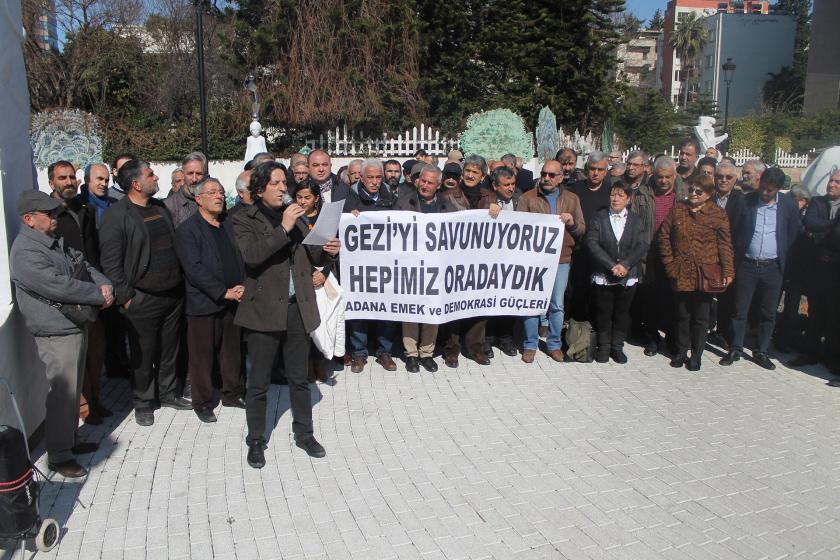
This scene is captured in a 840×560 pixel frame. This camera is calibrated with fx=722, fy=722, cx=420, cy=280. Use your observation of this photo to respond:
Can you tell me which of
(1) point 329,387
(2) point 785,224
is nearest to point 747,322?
(2) point 785,224

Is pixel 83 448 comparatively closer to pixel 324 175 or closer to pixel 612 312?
pixel 324 175

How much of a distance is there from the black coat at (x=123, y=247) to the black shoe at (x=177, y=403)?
1078mm

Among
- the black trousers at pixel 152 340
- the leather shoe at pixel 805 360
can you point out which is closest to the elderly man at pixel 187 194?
the black trousers at pixel 152 340

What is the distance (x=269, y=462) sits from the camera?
5.27 meters

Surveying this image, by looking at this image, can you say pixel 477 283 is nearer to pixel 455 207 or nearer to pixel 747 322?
pixel 455 207

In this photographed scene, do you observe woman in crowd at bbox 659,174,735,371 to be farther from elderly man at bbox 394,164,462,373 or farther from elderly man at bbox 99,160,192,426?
elderly man at bbox 99,160,192,426

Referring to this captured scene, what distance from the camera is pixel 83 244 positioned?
6.13 metres

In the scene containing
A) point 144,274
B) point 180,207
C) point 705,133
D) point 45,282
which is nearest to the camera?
point 45,282

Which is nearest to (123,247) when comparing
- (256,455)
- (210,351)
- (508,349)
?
(210,351)

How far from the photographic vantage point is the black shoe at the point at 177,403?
6.32 meters

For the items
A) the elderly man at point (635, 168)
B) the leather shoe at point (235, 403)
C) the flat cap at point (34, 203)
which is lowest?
the leather shoe at point (235, 403)

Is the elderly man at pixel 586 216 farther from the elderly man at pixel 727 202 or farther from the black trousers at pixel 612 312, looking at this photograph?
the elderly man at pixel 727 202

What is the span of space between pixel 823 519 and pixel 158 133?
22.7 meters

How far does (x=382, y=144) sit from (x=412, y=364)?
54.0ft
